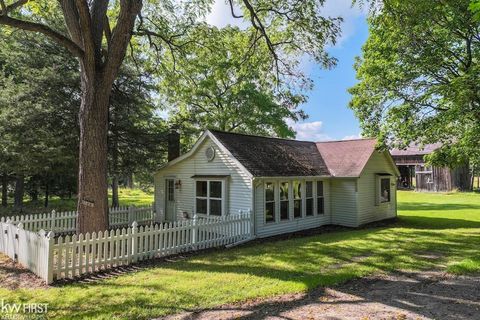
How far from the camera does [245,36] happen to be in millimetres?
15844

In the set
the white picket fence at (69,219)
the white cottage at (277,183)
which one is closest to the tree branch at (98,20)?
the white cottage at (277,183)

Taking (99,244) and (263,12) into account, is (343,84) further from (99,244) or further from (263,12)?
(99,244)

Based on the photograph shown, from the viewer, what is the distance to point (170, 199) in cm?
1666

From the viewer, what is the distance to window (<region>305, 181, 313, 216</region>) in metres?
15.8

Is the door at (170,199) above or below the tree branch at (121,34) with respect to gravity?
below

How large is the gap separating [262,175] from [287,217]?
266 centimetres

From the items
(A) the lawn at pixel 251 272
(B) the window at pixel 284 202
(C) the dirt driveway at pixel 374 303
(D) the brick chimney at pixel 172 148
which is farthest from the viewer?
(D) the brick chimney at pixel 172 148

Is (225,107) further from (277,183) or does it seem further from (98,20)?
(98,20)

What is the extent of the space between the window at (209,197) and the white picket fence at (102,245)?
2.10m

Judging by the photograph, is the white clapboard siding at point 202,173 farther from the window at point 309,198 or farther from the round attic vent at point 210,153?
the window at point 309,198

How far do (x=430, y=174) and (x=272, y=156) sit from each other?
27798 millimetres

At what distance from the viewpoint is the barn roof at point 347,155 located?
53.9 feet

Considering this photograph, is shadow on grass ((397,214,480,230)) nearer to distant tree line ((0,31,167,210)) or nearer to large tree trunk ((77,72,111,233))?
large tree trunk ((77,72,111,233))

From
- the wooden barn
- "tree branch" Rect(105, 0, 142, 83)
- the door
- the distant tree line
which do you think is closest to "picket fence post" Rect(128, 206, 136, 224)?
the door
